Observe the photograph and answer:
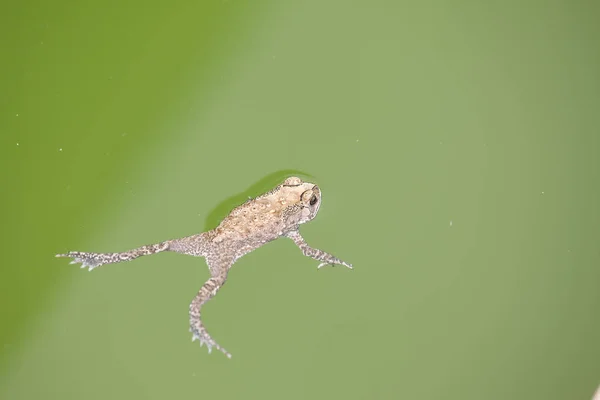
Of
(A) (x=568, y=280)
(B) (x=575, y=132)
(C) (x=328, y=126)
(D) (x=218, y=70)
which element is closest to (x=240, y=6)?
(D) (x=218, y=70)

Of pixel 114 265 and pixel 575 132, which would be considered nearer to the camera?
pixel 114 265

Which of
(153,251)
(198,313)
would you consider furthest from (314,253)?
(153,251)

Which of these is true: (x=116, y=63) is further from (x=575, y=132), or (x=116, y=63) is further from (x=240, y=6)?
(x=575, y=132)

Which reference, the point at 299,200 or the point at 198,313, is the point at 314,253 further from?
the point at 198,313

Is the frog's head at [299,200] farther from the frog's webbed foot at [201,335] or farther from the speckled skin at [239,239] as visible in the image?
the frog's webbed foot at [201,335]

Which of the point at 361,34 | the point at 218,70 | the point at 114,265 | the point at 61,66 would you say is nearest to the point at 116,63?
the point at 61,66

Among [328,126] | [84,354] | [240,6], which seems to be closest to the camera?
[84,354]

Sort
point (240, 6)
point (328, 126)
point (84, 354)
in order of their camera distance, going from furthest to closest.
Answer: point (240, 6) < point (328, 126) < point (84, 354)

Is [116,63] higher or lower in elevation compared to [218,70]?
lower

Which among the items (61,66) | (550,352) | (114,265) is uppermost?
(61,66)
